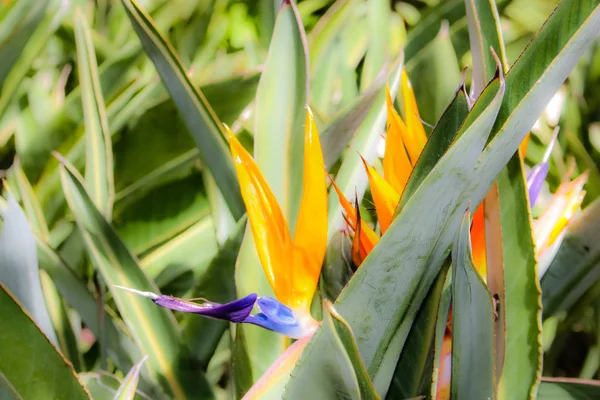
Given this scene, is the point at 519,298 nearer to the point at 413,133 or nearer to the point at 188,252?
the point at 413,133

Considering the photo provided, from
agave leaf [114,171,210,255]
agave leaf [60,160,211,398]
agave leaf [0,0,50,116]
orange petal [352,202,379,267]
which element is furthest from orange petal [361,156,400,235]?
agave leaf [0,0,50,116]

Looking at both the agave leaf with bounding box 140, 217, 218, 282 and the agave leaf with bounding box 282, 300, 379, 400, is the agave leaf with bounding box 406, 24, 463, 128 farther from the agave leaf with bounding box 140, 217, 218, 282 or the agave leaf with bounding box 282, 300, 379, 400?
the agave leaf with bounding box 282, 300, 379, 400

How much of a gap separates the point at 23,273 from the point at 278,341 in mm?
217

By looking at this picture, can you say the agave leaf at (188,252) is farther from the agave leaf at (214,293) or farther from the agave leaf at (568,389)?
the agave leaf at (568,389)

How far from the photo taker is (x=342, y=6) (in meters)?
0.82

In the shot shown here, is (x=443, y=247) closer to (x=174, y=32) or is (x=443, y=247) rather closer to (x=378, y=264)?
(x=378, y=264)

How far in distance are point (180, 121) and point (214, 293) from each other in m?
0.25

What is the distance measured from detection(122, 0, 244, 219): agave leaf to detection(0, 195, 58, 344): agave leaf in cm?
17

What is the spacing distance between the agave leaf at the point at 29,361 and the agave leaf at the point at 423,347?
0.73ft

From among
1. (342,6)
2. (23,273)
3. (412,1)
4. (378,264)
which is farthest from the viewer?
(412,1)

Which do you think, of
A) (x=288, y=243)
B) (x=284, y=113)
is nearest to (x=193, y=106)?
(x=284, y=113)

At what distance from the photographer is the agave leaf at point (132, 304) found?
48cm

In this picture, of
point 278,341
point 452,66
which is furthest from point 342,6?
point 278,341

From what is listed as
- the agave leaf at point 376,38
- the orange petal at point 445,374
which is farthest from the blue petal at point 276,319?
the agave leaf at point 376,38
